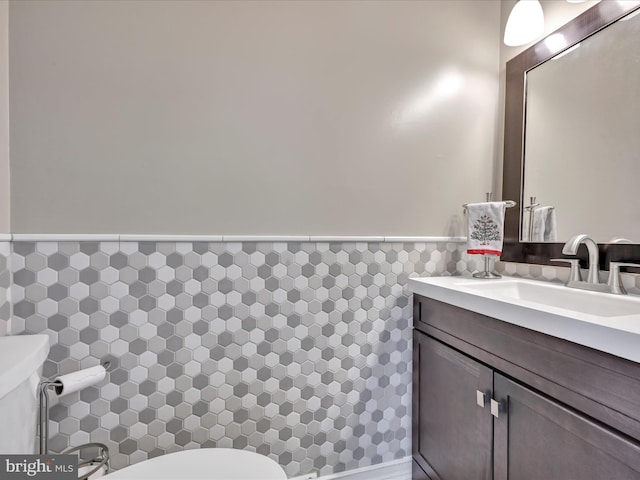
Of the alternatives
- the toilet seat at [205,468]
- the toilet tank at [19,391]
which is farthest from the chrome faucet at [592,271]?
the toilet tank at [19,391]

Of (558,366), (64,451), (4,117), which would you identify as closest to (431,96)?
(558,366)

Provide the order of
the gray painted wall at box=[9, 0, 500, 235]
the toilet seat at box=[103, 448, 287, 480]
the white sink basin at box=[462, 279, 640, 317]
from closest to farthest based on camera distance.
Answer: the toilet seat at box=[103, 448, 287, 480], the white sink basin at box=[462, 279, 640, 317], the gray painted wall at box=[9, 0, 500, 235]

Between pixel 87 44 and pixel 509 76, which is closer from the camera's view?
pixel 87 44

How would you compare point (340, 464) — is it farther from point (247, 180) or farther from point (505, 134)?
point (505, 134)

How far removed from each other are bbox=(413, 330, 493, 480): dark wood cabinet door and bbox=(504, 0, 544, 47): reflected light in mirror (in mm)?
1322

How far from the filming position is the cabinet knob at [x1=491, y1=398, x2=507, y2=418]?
36.9 inches

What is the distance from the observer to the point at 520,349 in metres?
0.88

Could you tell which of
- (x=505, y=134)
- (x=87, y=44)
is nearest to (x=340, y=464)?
(x=505, y=134)

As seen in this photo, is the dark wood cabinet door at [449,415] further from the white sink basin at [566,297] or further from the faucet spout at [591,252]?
the faucet spout at [591,252]

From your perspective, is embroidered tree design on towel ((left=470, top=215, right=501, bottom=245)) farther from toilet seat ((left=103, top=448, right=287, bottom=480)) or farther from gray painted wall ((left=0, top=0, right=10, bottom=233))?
gray painted wall ((left=0, top=0, right=10, bottom=233))

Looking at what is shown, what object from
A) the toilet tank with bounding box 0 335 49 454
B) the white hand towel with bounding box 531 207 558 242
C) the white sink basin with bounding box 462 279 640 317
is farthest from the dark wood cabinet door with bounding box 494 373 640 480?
the toilet tank with bounding box 0 335 49 454

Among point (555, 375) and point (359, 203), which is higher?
point (359, 203)

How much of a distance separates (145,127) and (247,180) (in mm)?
381

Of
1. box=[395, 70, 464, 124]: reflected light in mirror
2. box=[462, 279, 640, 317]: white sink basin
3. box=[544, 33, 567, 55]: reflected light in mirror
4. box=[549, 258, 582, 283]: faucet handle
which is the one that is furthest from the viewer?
box=[395, 70, 464, 124]: reflected light in mirror
